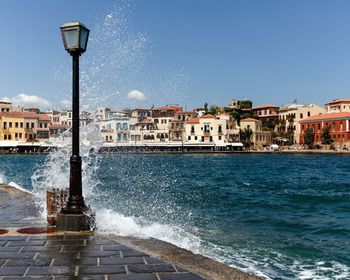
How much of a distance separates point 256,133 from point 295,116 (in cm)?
1165

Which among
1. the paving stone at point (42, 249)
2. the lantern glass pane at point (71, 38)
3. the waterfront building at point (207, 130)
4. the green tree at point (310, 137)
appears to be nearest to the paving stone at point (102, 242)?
the paving stone at point (42, 249)

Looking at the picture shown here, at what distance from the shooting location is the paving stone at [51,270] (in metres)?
5.95

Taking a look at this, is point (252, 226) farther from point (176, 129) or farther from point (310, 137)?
point (176, 129)

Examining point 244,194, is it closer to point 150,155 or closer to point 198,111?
point 150,155

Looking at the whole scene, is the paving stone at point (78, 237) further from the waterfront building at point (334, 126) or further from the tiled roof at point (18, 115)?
the tiled roof at point (18, 115)

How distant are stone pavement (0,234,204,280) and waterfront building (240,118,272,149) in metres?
122

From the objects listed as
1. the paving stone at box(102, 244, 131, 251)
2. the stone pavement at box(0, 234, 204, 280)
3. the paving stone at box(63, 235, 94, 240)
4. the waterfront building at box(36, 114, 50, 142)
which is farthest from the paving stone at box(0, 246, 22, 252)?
the waterfront building at box(36, 114, 50, 142)

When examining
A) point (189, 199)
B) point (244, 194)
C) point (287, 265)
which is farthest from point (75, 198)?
point (244, 194)

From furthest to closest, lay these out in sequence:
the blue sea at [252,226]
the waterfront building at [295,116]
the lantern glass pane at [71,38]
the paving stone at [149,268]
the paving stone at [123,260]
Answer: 1. the waterfront building at [295,116]
2. the blue sea at [252,226]
3. the lantern glass pane at [71,38]
4. the paving stone at [123,260]
5. the paving stone at [149,268]

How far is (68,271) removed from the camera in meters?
6.02

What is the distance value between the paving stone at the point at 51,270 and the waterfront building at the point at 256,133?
123105 mm

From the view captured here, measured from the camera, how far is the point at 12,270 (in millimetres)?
6055

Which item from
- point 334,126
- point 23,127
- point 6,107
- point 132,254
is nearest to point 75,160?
point 132,254

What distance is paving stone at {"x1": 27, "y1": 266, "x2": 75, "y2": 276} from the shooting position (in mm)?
5953
